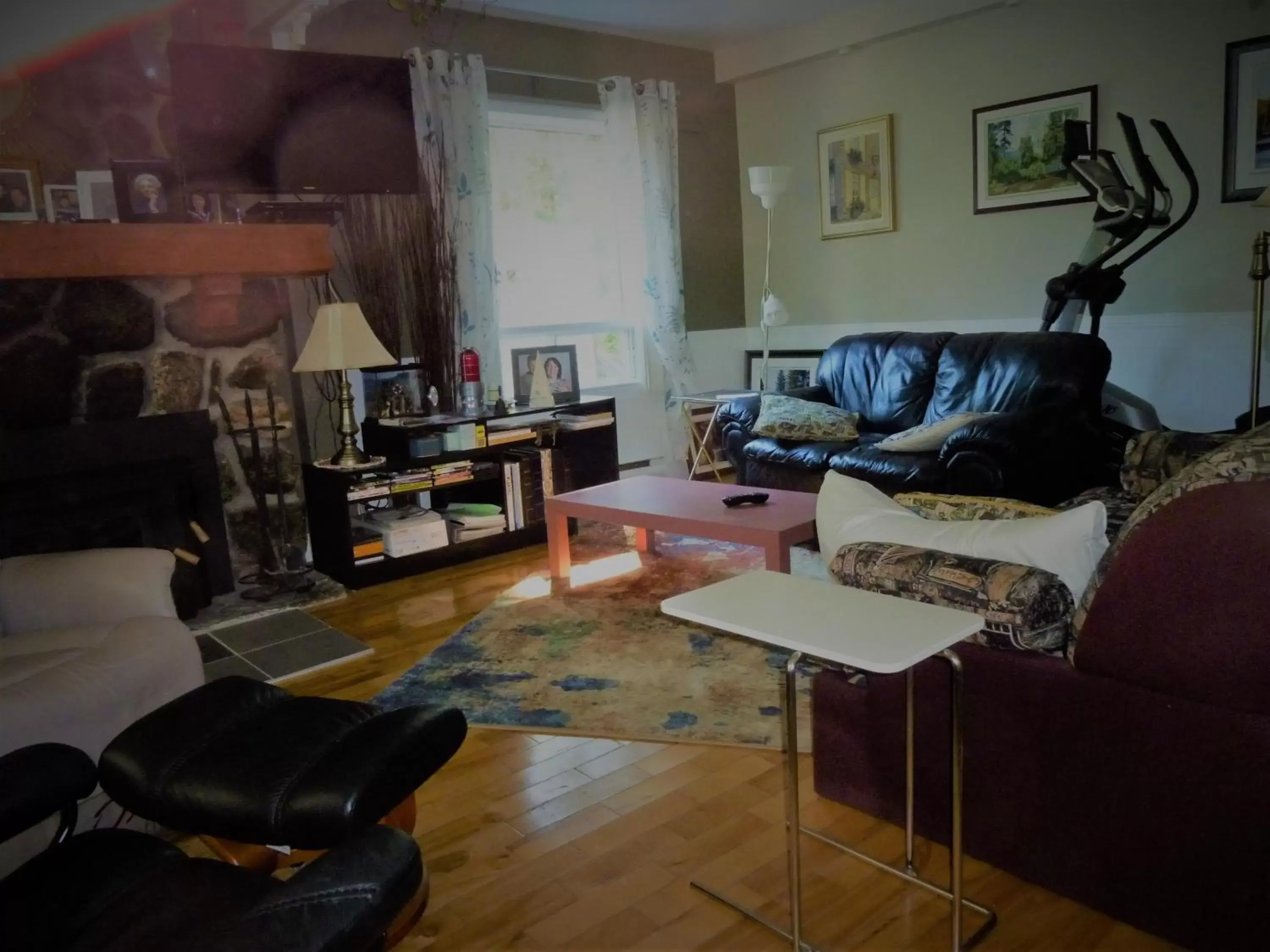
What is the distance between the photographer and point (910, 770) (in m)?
1.83

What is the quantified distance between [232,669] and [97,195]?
1851mm

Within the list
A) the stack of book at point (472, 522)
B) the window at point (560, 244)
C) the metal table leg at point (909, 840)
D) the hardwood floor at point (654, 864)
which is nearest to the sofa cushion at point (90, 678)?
the hardwood floor at point (654, 864)

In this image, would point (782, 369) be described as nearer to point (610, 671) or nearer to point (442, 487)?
point (442, 487)

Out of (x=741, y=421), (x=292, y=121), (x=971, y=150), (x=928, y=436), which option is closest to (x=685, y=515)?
(x=928, y=436)

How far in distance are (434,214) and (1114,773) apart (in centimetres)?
383

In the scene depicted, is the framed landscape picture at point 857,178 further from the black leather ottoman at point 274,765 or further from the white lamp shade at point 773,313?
the black leather ottoman at point 274,765

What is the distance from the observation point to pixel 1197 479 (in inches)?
58.7

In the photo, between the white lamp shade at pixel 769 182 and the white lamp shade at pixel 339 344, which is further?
the white lamp shade at pixel 769 182

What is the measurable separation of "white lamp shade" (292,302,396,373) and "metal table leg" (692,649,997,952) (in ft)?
7.86

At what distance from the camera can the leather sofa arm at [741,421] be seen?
4.61m

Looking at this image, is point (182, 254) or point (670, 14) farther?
point (670, 14)

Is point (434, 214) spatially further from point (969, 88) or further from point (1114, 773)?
point (1114, 773)

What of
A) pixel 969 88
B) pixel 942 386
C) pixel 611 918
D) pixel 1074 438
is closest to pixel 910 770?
pixel 611 918

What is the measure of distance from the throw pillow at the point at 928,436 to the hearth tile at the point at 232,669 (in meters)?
2.50
